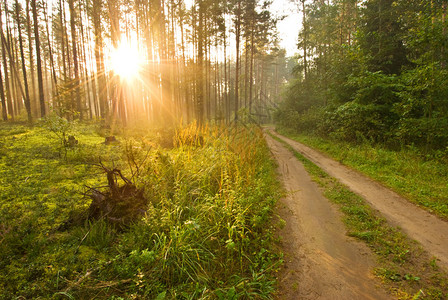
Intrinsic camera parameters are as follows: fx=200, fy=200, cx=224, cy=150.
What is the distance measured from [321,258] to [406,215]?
2.65 metres

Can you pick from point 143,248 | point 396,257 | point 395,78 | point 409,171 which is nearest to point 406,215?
point 396,257

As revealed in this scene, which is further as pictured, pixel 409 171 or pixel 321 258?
pixel 409 171

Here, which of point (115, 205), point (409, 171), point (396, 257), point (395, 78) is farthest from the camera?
point (395, 78)

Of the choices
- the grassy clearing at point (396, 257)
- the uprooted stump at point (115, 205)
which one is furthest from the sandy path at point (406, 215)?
the uprooted stump at point (115, 205)

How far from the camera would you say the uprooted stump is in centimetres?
343

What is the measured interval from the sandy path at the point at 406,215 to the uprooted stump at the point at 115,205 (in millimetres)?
4636

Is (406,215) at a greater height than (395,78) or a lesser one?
lesser

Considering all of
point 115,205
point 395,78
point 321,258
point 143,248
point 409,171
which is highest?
point 395,78

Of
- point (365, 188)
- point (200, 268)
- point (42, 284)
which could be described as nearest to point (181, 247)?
point (200, 268)

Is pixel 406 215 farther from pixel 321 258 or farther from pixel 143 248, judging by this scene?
pixel 143 248

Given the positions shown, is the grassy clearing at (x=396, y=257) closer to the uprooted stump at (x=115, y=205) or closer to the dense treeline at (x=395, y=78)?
the uprooted stump at (x=115, y=205)

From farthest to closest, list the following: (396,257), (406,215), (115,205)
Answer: (406,215) < (115,205) < (396,257)

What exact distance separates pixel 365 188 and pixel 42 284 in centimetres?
689

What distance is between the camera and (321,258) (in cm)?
283
